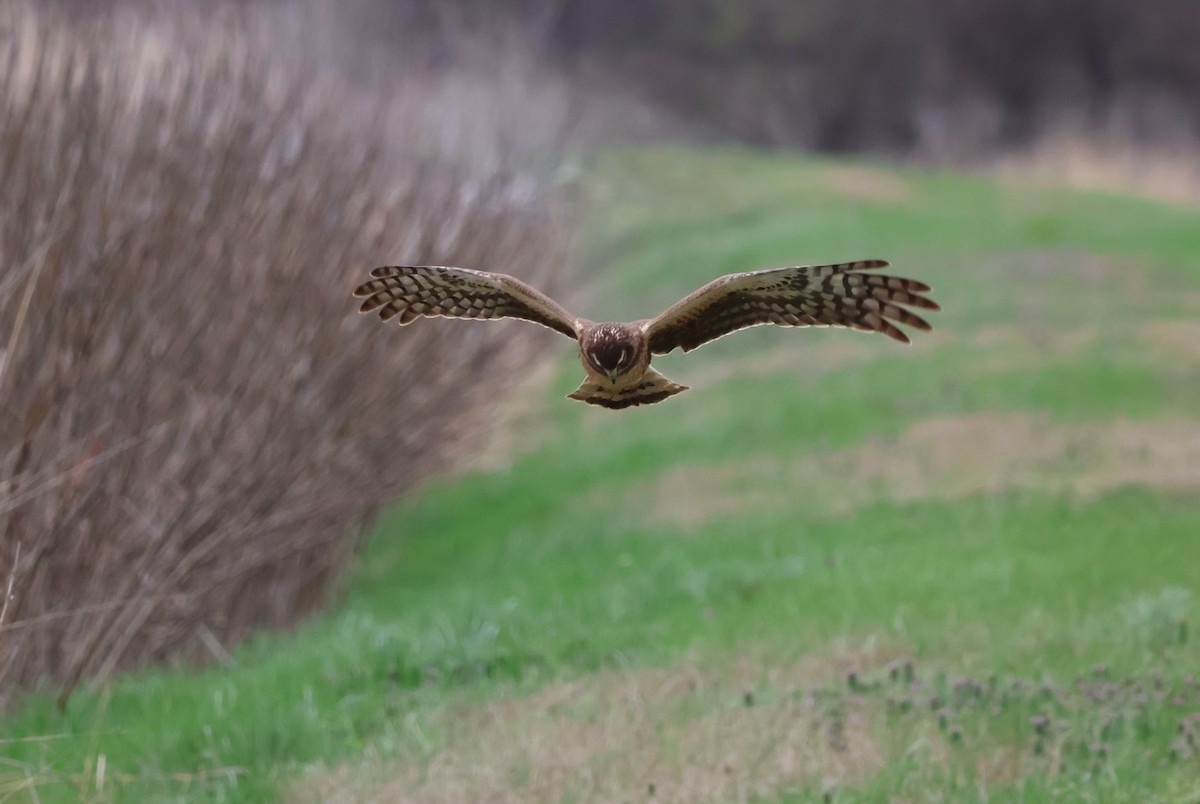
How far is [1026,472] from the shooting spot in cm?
1602

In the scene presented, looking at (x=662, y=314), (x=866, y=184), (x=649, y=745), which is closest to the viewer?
(x=662, y=314)

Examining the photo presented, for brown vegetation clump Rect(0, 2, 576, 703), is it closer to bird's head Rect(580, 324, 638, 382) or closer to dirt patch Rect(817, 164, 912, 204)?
bird's head Rect(580, 324, 638, 382)

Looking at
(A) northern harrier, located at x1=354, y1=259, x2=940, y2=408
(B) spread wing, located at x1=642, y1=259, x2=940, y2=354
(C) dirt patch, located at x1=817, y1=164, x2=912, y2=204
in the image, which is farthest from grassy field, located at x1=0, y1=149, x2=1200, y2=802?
(C) dirt patch, located at x1=817, y1=164, x2=912, y2=204

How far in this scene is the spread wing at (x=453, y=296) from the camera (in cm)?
360

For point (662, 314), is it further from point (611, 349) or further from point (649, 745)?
point (649, 745)

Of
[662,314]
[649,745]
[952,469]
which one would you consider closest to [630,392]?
[662,314]

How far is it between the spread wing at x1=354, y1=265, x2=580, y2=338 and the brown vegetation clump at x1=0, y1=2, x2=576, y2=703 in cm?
371

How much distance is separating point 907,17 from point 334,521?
57.4 metres

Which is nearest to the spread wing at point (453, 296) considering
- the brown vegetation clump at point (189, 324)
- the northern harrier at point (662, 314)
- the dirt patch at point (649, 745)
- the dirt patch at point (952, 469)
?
the northern harrier at point (662, 314)

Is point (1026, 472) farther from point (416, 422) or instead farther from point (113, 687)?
point (113, 687)

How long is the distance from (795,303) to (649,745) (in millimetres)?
4710

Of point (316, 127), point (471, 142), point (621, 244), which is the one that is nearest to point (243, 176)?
point (316, 127)

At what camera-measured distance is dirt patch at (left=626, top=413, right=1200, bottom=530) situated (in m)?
15.7

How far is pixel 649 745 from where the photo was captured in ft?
26.5
